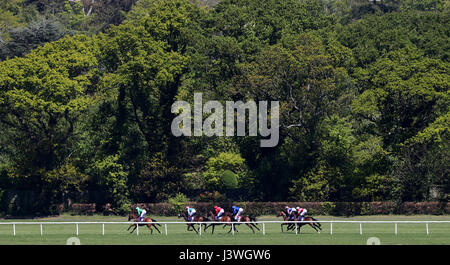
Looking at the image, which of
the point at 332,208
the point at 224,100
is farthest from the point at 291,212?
the point at 224,100

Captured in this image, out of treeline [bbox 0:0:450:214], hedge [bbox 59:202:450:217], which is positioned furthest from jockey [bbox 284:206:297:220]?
treeline [bbox 0:0:450:214]

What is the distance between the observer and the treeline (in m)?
54.2

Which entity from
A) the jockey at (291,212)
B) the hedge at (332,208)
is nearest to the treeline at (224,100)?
the hedge at (332,208)

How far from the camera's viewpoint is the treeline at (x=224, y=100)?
54.2m

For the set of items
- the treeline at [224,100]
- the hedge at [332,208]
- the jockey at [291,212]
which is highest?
the treeline at [224,100]

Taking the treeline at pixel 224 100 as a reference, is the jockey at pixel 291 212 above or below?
below

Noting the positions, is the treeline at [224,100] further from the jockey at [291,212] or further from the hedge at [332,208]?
the jockey at [291,212]

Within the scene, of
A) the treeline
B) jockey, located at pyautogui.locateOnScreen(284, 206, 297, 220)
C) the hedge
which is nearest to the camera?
jockey, located at pyautogui.locateOnScreen(284, 206, 297, 220)

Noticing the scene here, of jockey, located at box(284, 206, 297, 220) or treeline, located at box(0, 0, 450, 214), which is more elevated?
treeline, located at box(0, 0, 450, 214)

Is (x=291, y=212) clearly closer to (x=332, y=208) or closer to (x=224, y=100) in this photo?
(x=332, y=208)

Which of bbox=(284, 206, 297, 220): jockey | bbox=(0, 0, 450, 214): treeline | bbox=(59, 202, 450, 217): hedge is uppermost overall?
bbox=(0, 0, 450, 214): treeline

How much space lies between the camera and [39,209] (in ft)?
190

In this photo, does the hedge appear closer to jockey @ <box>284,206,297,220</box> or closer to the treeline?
the treeline
